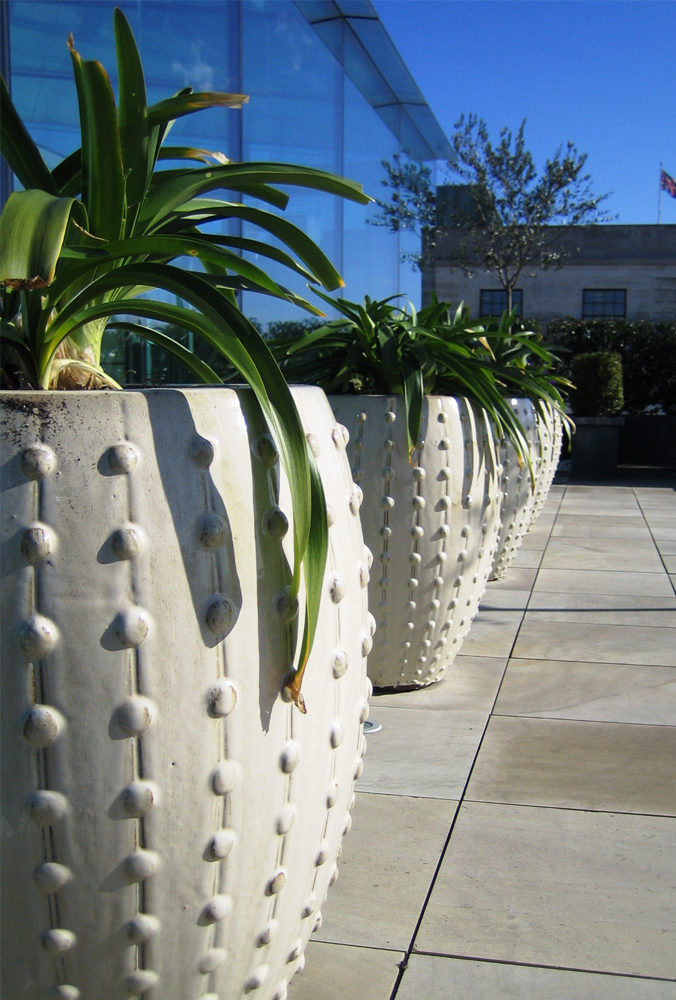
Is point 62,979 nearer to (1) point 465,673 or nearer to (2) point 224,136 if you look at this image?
(1) point 465,673

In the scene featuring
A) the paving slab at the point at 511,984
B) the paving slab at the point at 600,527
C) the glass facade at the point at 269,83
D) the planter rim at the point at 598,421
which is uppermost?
the glass facade at the point at 269,83

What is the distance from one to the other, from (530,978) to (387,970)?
0.33 m

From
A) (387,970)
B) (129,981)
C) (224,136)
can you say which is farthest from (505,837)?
(224,136)

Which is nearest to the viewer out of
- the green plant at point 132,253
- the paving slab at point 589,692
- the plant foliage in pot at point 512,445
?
the green plant at point 132,253

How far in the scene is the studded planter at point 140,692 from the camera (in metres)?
1.37

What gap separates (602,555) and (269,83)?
4916mm

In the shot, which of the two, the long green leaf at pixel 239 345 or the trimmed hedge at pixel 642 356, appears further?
the trimmed hedge at pixel 642 356

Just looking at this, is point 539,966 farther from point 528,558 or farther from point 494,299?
point 494,299

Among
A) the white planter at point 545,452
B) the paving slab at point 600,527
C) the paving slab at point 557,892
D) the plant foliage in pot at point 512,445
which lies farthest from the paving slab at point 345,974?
the paving slab at point 600,527

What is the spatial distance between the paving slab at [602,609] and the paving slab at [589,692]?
0.97 m

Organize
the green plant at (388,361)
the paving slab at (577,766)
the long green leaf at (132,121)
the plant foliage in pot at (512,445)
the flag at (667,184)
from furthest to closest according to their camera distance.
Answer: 1. the flag at (667,184)
2. the plant foliage in pot at (512,445)
3. the green plant at (388,361)
4. the paving slab at (577,766)
5. the long green leaf at (132,121)

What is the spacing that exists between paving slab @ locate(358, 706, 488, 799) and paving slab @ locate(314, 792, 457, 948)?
0.11 m

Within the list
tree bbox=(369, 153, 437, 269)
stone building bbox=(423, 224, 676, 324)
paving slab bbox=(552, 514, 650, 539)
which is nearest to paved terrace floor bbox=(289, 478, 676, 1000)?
paving slab bbox=(552, 514, 650, 539)

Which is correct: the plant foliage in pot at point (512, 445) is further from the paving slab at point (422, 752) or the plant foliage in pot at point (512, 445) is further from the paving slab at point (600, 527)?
the paving slab at point (422, 752)
